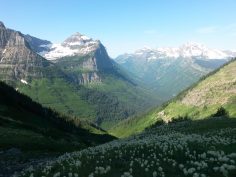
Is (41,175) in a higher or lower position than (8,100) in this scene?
lower

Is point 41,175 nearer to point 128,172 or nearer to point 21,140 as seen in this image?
point 128,172

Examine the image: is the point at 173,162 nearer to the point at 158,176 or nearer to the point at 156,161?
the point at 156,161

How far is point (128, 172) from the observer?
1942cm

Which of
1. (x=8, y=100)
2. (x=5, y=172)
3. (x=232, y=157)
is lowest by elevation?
(x=5, y=172)

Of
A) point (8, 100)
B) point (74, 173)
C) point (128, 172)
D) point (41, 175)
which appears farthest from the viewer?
point (8, 100)

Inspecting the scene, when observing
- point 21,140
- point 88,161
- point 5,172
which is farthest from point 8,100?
point 88,161

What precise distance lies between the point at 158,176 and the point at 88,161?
7.05 meters

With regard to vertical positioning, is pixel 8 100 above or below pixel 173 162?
above

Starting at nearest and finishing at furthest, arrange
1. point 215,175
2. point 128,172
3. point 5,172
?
point 215,175 → point 128,172 → point 5,172

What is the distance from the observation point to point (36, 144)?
216 ft

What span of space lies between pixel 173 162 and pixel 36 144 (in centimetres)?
4808

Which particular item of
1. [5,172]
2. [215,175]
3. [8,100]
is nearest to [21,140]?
[5,172]

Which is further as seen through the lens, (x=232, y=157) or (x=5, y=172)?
(x=5, y=172)

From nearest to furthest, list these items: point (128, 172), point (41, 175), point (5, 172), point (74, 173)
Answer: point (128, 172) → point (74, 173) → point (41, 175) → point (5, 172)
